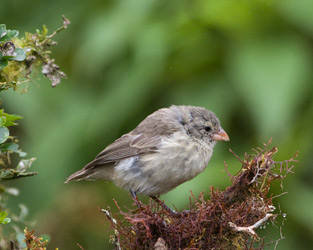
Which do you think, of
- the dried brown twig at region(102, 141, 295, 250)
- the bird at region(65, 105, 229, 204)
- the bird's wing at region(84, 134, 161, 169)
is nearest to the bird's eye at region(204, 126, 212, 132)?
the bird at region(65, 105, 229, 204)

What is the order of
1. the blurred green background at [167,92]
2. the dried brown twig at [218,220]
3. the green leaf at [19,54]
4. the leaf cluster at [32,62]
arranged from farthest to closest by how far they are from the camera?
the blurred green background at [167,92] → the leaf cluster at [32,62] → the green leaf at [19,54] → the dried brown twig at [218,220]

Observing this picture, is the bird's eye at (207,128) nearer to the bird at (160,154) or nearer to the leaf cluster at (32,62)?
the bird at (160,154)

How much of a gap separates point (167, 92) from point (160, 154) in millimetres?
1487

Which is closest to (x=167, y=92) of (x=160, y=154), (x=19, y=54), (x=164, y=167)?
(x=160, y=154)

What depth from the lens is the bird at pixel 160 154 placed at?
4098mm

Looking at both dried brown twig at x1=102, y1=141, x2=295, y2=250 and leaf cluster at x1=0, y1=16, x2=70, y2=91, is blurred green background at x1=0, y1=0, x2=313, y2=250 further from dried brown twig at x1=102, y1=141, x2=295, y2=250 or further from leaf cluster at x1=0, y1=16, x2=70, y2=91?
dried brown twig at x1=102, y1=141, x2=295, y2=250

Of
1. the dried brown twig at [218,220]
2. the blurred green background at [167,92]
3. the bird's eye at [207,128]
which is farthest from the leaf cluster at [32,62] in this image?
the blurred green background at [167,92]

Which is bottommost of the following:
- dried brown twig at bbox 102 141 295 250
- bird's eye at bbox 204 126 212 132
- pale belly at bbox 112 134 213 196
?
pale belly at bbox 112 134 213 196

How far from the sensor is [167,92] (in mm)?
5613

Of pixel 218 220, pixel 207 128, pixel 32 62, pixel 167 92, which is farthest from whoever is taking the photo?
pixel 167 92

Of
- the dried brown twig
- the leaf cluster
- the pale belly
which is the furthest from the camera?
the pale belly

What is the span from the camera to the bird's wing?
4301mm

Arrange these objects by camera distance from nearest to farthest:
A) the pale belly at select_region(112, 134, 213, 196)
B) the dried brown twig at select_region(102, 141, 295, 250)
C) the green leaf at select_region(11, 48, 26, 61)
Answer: the dried brown twig at select_region(102, 141, 295, 250) → the green leaf at select_region(11, 48, 26, 61) → the pale belly at select_region(112, 134, 213, 196)

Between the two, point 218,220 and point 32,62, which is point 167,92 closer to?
point 32,62
